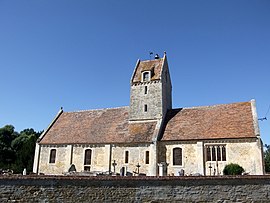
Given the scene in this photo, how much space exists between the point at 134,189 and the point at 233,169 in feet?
Result: 44.4

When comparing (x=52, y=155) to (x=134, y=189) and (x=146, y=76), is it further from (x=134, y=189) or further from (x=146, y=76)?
(x=134, y=189)

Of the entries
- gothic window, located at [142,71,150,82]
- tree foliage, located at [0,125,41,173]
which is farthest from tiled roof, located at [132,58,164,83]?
tree foliage, located at [0,125,41,173]

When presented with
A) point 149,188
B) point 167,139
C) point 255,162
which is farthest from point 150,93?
point 149,188

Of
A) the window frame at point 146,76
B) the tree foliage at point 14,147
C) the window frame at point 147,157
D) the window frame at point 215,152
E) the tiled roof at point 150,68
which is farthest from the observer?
the tree foliage at point 14,147

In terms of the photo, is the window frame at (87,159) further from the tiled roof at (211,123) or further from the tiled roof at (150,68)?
the tiled roof at (150,68)

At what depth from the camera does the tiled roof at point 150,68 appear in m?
36.1

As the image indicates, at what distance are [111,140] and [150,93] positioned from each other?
8.09m

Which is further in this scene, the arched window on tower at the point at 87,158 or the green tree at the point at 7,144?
the green tree at the point at 7,144

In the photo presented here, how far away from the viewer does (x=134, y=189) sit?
48.8ft

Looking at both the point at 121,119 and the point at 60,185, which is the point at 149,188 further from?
the point at 121,119

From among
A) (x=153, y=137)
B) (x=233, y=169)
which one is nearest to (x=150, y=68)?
(x=153, y=137)

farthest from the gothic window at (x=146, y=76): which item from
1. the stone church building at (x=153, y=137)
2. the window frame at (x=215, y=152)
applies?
the window frame at (x=215, y=152)

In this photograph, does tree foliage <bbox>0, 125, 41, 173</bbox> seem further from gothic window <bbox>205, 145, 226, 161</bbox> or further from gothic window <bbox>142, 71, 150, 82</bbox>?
gothic window <bbox>205, 145, 226, 161</bbox>

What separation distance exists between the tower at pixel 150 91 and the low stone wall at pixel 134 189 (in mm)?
18369
